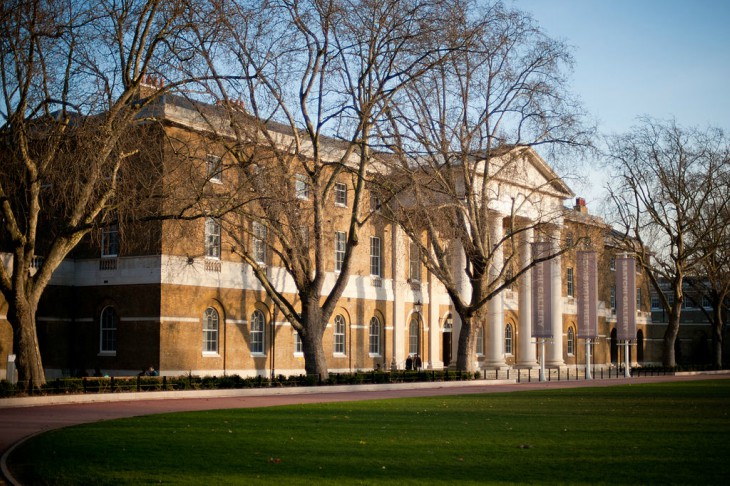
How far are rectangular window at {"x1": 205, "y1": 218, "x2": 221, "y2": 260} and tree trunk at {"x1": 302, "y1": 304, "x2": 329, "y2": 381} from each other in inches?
320

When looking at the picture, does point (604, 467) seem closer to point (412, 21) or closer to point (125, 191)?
point (125, 191)

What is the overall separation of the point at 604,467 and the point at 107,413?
14.4m

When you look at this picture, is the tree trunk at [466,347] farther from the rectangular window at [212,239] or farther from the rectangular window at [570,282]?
the rectangular window at [570,282]

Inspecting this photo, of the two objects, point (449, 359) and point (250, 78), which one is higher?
point (250, 78)

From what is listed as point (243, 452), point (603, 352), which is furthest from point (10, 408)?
point (603, 352)

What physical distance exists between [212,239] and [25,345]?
16126 mm

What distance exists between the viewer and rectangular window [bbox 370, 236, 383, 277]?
5525cm

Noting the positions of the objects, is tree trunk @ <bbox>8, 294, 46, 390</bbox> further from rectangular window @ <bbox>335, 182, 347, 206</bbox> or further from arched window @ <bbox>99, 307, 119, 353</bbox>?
rectangular window @ <bbox>335, 182, 347, 206</bbox>

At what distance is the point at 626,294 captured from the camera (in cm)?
5591

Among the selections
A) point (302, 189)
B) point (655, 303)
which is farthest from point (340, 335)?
point (655, 303)

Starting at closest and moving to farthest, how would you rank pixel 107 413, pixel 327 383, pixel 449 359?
1. pixel 107 413
2. pixel 327 383
3. pixel 449 359

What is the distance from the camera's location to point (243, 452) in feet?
51.1

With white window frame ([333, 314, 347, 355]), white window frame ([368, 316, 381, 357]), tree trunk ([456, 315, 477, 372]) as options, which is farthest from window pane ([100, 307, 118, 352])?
white window frame ([368, 316, 381, 357])

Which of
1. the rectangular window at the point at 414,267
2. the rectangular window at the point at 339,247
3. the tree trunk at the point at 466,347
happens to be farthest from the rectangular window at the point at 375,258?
the tree trunk at the point at 466,347
